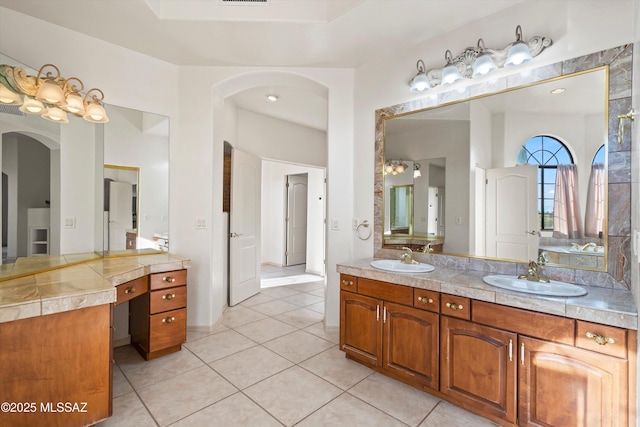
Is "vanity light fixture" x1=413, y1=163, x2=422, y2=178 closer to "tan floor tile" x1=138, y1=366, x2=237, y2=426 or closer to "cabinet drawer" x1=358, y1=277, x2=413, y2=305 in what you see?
"cabinet drawer" x1=358, y1=277, x2=413, y2=305

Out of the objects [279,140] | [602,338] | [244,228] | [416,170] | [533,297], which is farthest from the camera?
[279,140]

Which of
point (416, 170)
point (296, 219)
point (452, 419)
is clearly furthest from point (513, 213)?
point (296, 219)

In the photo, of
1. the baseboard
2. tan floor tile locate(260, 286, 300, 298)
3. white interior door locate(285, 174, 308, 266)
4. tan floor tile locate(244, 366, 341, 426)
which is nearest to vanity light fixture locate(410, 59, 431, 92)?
tan floor tile locate(244, 366, 341, 426)

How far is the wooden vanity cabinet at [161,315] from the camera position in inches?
92.4

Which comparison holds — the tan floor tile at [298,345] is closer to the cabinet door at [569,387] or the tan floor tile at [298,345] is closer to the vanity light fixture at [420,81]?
the cabinet door at [569,387]

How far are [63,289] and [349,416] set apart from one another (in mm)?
1745

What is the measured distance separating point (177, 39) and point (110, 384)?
255 centimetres

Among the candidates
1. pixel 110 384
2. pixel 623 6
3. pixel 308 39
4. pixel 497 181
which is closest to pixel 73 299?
pixel 110 384

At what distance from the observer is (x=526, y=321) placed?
1515 millimetres

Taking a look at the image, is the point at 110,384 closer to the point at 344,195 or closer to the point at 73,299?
the point at 73,299

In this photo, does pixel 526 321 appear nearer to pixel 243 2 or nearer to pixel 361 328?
pixel 361 328

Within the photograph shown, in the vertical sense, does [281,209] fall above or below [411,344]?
above

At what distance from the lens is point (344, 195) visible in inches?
117

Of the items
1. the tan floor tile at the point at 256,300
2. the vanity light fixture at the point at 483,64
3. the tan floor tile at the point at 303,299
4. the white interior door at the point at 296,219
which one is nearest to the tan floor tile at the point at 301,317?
the tan floor tile at the point at 303,299
